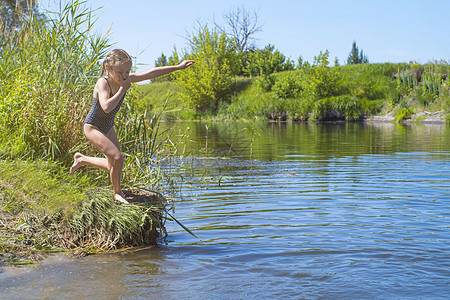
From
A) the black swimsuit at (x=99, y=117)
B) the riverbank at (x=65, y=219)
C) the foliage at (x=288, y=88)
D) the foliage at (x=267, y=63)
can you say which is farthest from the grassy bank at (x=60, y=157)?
the foliage at (x=267, y=63)

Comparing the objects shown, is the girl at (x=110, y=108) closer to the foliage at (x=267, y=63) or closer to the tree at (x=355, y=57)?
A: the foliage at (x=267, y=63)

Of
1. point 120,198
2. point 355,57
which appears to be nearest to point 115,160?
point 120,198

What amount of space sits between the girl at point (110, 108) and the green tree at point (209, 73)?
137ft

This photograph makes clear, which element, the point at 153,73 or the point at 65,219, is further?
the point at 153,73

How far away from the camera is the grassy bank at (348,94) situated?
3689 cm

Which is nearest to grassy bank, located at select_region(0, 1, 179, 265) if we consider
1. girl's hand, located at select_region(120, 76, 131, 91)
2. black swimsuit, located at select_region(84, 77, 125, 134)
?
black swimsuit, located at select_region(84, 77, 125, 134)

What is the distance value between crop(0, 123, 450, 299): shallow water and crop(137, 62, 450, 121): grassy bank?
1088 inches

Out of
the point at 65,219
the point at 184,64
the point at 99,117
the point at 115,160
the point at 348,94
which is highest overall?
the point at 348,94

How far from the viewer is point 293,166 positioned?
13102 mm

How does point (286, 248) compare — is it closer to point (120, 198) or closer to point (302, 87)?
point (120, 198)

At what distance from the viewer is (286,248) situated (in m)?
5.73

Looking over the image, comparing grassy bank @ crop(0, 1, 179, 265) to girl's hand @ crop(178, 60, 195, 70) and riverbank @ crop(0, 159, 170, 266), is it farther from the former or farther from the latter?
girl's hand @ crop(178, 60, 195, 70)

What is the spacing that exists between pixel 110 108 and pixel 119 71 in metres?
0.45

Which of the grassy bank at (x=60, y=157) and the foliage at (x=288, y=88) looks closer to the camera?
the grassy bank at (x=60, y=157)
